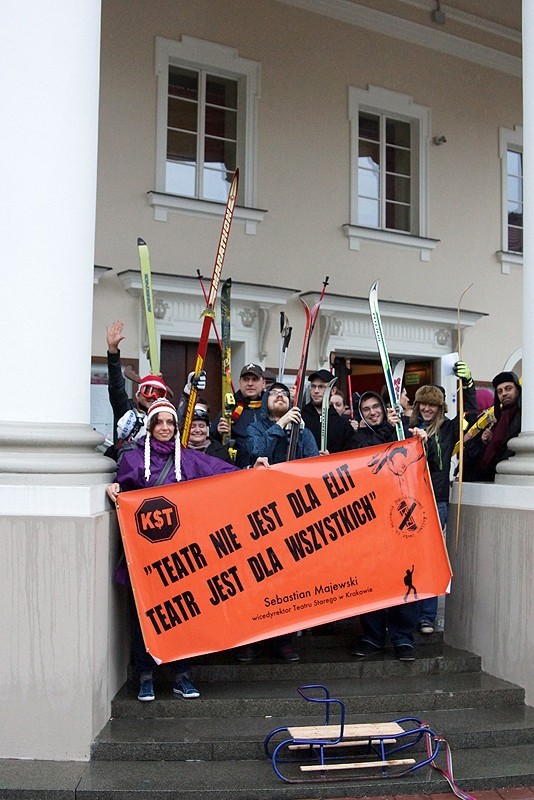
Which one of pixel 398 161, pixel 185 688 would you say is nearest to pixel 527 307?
pixel 185 688

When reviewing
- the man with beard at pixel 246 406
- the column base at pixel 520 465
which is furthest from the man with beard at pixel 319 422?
the column base at pixel 520 465

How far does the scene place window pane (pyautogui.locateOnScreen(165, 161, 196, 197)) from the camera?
399 inches

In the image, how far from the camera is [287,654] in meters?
5.23

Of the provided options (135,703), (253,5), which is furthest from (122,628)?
(253,5)

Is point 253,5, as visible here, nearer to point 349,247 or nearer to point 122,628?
point 349,247

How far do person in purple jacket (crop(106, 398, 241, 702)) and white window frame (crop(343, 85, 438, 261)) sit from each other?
22.4ft

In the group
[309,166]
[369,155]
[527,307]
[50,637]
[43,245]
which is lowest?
[50,637]

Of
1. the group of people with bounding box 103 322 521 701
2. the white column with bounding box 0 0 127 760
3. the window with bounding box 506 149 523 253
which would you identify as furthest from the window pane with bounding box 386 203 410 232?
the white column with bounding box 0 0 127 760

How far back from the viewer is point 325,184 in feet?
36.1

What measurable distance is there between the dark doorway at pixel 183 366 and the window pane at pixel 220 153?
2322mm

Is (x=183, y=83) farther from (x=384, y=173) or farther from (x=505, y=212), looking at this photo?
(x=505, y=212)

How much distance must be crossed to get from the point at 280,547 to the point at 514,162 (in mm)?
9808

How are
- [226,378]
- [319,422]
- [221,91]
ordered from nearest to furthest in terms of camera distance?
[319,422]
[226,378]
[221,91]

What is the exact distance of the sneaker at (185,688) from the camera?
15.5 ft
